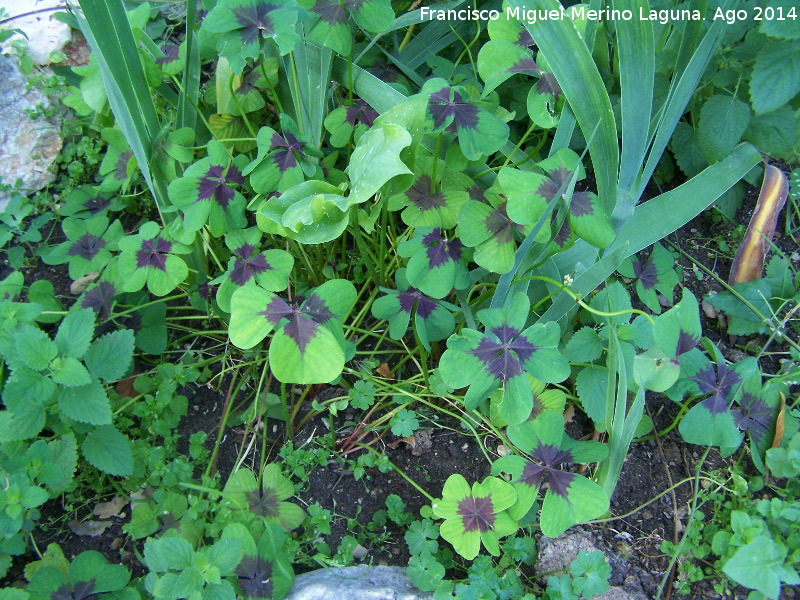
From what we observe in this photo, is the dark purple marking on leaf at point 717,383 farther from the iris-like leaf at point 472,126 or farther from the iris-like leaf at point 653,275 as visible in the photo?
the iris-like leaf at point 472,126

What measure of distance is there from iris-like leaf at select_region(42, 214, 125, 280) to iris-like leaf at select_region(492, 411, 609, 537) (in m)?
1.40

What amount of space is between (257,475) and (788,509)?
1.34 meters

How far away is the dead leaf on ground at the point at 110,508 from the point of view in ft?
4.79

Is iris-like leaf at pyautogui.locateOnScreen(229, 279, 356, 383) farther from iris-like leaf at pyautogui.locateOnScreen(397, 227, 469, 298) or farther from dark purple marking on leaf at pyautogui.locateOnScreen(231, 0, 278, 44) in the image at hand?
dark purple marking on leaf at pyautogui.locateOnScreen(231, 0, 278, 44)

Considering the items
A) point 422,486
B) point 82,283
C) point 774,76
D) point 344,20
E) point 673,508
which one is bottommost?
point 673,508

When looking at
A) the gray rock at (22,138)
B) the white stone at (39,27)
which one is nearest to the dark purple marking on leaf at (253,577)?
the gray rock at (22,138)

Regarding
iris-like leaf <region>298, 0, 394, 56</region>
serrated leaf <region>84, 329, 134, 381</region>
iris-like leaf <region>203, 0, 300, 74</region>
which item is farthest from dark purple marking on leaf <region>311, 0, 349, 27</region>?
serrated leaf <region>84, 329, 134, 381</region>

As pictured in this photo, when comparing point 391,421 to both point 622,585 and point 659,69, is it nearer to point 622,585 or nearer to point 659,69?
point 622,585

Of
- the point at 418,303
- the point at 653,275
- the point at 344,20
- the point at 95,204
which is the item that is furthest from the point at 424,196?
the point at 95,204

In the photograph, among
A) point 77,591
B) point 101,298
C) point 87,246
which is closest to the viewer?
point 77,591

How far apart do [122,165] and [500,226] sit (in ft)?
4.28

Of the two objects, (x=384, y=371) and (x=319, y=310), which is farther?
(x=384, y=371)

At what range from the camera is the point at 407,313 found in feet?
4.92

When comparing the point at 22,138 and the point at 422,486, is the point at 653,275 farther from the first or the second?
the point at 22,138
